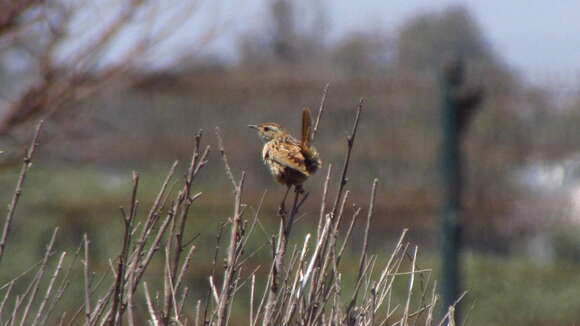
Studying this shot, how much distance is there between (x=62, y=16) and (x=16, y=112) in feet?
2.01

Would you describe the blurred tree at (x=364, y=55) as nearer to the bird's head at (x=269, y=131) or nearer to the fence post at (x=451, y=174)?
the fence post at (x=451, y=174)

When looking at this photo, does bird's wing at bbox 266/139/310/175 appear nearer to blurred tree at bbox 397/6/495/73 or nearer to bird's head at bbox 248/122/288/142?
bird's head at bbox 248/122/288/142

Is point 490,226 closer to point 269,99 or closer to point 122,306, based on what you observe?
point 269,99

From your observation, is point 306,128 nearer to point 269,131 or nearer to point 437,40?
point 269,131

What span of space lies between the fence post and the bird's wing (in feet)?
13.0

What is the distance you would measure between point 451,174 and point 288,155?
4.26 m

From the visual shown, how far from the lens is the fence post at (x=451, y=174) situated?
8.00 meters

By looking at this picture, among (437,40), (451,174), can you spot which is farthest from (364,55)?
(451,174)

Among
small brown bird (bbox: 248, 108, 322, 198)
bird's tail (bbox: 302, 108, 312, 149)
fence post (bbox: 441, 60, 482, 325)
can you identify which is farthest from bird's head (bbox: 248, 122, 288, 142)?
fence post (bbox: 441, 60, 482, 325)

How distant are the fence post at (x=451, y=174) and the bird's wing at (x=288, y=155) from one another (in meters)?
3.97

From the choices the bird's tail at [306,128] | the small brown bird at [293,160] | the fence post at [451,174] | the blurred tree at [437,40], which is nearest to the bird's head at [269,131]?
the small brown bird at [293,160]

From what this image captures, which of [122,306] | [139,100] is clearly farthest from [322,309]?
[139,100]

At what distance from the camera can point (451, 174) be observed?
8.09m

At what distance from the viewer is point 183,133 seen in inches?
423
